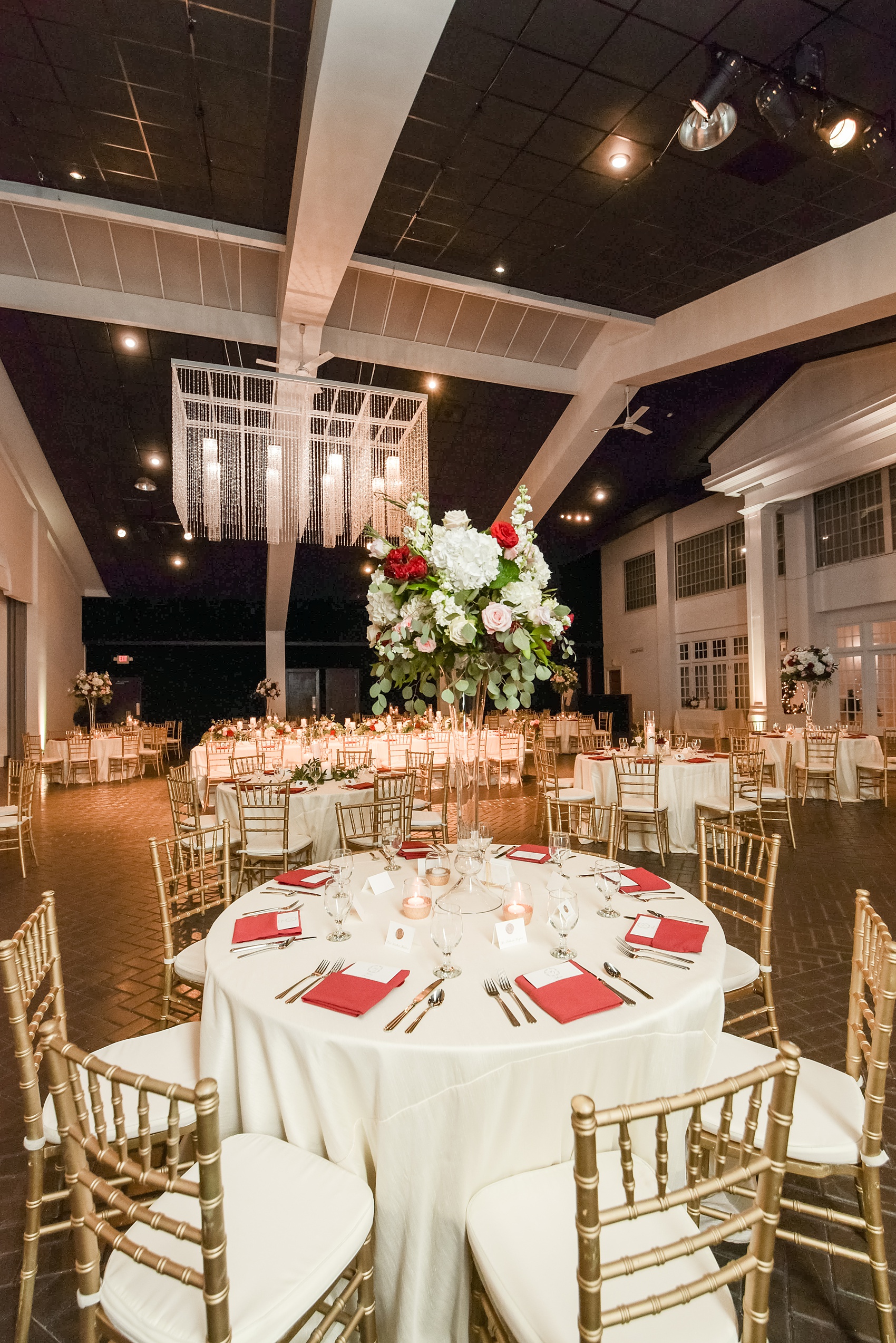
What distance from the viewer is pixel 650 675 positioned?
59.8 ft

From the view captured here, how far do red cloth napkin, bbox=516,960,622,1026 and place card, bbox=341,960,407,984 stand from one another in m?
0.35

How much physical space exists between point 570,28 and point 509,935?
17.2ft

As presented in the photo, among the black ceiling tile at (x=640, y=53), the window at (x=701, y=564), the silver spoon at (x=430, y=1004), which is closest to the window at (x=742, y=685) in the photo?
the window at (x=701, y=564)

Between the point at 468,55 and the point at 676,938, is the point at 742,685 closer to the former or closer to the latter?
the point at 468,55

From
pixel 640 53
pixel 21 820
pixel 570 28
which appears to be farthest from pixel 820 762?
pixel 21 820

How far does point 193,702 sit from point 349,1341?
17883mm

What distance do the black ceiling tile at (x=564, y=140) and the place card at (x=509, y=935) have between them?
222 inches

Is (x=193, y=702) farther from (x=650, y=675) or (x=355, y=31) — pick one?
(x=355, y=31)

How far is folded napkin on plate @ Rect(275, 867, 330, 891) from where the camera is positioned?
280cm

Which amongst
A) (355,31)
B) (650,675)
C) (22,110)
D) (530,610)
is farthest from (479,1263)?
(650,675)

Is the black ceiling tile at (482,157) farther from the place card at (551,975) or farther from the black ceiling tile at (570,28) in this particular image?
the place card at (551,975)

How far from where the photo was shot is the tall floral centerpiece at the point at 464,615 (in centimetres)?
229

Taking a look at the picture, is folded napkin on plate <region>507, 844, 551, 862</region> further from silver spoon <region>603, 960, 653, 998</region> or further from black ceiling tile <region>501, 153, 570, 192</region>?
black ceiling tile <region>501, 153, 570, 192</region>

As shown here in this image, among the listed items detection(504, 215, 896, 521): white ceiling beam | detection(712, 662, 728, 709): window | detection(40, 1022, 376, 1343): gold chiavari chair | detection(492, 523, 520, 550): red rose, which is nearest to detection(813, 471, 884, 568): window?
detection(712, 662, 728, 709): window
